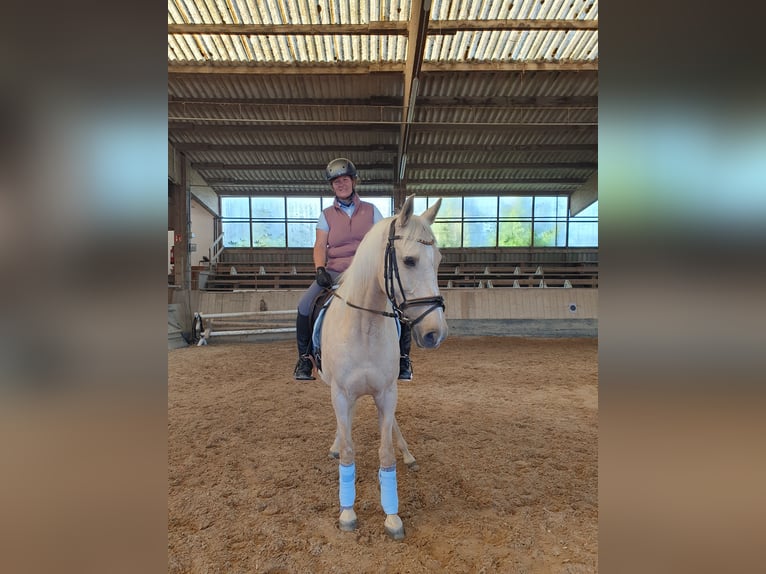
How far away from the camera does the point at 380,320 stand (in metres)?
2.04

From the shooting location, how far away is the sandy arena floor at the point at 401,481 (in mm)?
1890

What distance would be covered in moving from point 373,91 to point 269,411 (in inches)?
262

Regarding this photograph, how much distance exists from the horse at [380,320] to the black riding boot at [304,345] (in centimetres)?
42

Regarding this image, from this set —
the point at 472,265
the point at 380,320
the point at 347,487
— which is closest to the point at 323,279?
the point at 380,320

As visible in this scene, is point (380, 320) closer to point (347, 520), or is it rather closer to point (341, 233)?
point (341, 233)

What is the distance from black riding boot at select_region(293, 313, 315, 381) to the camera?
2.71 metres

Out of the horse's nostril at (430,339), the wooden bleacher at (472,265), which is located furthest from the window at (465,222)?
the horse's nostril at (430,339)

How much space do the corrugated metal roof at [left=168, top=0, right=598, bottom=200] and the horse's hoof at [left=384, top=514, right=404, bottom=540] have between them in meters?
5.36

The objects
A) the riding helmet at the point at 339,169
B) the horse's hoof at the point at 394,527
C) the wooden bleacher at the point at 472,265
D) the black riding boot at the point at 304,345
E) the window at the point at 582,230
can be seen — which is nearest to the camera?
the horse's hoof at the point at 394,527

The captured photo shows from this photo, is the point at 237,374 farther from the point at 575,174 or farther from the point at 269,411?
the point at 575,174

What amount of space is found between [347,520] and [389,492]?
280mm

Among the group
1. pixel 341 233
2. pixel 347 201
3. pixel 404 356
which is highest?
pixel 347 201

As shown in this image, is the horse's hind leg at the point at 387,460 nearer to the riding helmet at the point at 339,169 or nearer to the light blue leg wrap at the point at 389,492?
the light blue leg wrap at the point at 389,492
